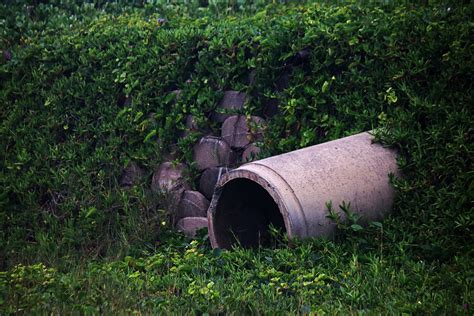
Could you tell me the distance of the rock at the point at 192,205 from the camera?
6.18m

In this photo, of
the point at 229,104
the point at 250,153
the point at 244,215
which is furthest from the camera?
the point at 229,104

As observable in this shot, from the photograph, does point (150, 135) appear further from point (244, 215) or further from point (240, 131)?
point (244, 215)

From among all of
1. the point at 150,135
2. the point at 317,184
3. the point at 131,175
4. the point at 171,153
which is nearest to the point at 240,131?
the point at 171,153

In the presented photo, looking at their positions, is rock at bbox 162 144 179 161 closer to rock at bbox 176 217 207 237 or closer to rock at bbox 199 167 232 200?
rock at bbox 199 167 232 200

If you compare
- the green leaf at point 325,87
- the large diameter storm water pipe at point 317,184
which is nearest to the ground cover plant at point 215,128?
the green leaf at point 325,87

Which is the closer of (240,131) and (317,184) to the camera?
(317,184)

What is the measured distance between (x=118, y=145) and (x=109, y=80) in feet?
2.28

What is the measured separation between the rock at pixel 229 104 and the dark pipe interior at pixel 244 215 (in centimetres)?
87

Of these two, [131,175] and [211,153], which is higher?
[211,153]

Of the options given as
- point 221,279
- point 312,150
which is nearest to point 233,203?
point 312,150

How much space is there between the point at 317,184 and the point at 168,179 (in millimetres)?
1928

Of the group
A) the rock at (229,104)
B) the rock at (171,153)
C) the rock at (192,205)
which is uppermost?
the rock at (229,104)

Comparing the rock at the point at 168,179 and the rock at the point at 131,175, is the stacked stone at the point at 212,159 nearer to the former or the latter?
the rock at the point at 168,179

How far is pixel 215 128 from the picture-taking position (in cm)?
631
